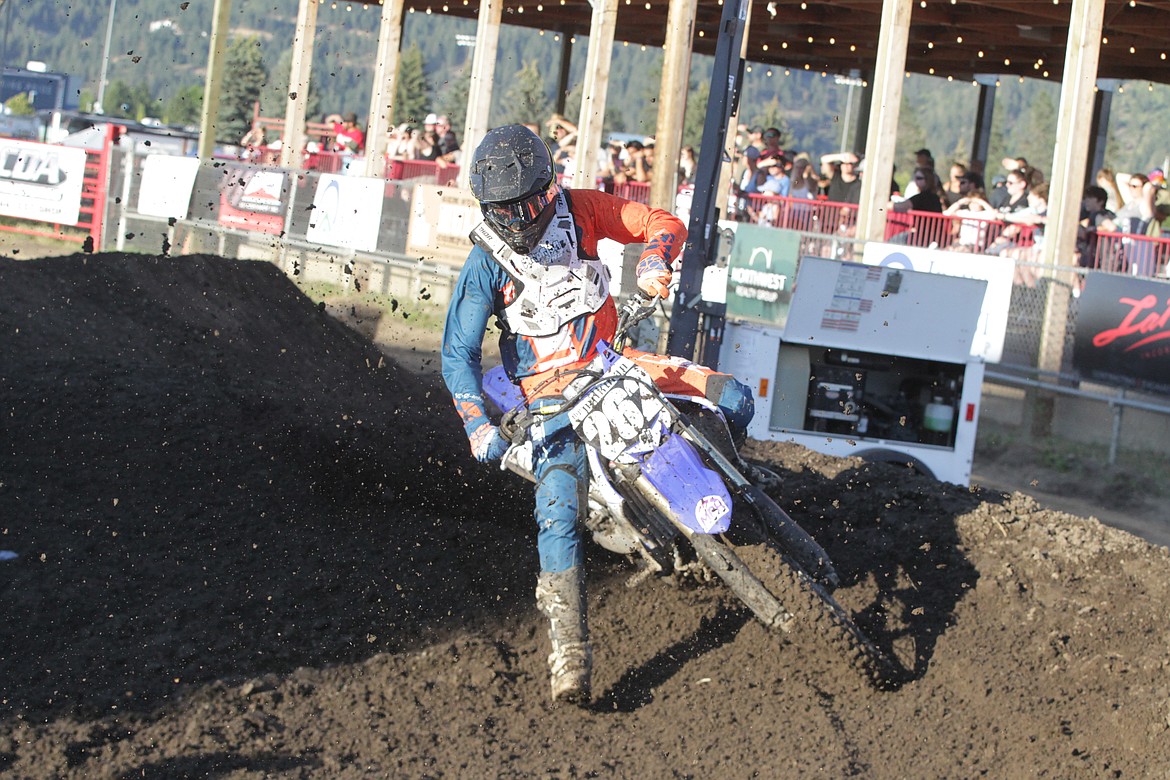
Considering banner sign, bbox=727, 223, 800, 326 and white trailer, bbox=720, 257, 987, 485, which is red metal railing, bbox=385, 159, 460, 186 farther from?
white trailer, bbox=720, 257, 987, 485

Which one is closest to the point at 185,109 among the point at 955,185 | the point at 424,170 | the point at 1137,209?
the point at 424,170

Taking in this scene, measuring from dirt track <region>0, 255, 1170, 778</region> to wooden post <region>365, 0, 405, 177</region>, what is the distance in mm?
11075

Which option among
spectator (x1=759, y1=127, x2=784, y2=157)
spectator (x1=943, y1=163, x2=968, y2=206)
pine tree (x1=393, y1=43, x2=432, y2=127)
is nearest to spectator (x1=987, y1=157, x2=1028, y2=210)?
spectator (x1=943, y1=163, x2=968, y2=206)

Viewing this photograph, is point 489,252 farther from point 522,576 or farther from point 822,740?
point 822,740

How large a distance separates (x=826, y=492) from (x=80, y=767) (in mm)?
5117

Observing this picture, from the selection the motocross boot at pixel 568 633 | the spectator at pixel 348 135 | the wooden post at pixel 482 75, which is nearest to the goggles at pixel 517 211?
the motocross boot at pixel 568 633

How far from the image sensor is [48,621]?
5426 mm

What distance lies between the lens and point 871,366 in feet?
32.7

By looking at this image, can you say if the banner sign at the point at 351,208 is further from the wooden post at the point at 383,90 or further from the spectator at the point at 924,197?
the spectator at the point at 924,197

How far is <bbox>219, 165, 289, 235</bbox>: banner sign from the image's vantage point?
59.5 ft

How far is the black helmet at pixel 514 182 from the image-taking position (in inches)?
214

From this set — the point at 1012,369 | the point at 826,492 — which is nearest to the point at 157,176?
the point at 1012,369

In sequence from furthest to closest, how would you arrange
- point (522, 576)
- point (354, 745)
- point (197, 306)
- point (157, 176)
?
Answer: point (157, 176), point (197, 306), point (522, 576), point (354, 745)

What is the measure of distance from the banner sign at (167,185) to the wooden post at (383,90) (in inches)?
123
